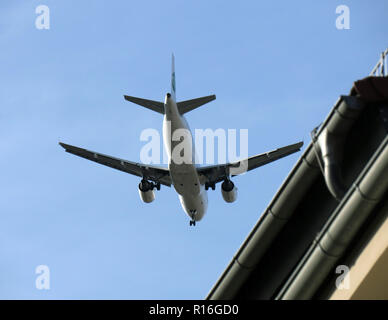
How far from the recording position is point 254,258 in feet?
51.4

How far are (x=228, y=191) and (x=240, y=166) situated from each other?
10.9ft

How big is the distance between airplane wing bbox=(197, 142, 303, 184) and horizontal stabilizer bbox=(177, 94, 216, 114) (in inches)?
228

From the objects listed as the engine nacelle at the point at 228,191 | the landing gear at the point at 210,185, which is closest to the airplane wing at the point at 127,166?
the landing gear at the point at 210,185

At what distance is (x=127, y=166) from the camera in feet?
193

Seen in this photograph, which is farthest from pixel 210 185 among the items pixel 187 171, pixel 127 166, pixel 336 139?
pixel 336 139

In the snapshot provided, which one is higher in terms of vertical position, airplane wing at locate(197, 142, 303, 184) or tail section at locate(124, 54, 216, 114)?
tail section at locate(124, 54, 216, 114)

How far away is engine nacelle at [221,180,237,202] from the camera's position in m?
56.1

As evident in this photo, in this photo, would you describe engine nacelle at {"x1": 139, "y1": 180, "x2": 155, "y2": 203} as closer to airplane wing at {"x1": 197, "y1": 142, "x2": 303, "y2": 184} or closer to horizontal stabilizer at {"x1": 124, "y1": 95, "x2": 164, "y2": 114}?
airplane wing at {"x1": 197, "y1": 142, "x2": 303, "y2": 184}

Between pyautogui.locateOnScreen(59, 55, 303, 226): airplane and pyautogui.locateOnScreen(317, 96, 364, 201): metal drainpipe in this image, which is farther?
pyautogui.locateOnScreen(59, 55, 303, 226): airplane

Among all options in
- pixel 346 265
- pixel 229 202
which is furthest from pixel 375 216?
pixel 229 202

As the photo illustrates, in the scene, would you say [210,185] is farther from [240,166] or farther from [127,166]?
[127,166]

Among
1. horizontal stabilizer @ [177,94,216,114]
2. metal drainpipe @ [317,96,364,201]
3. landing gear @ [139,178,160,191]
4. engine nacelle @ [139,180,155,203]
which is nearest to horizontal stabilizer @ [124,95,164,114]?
horizontal stabilizer @ [177,94,216,114]

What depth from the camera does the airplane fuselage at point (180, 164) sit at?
4769cm
